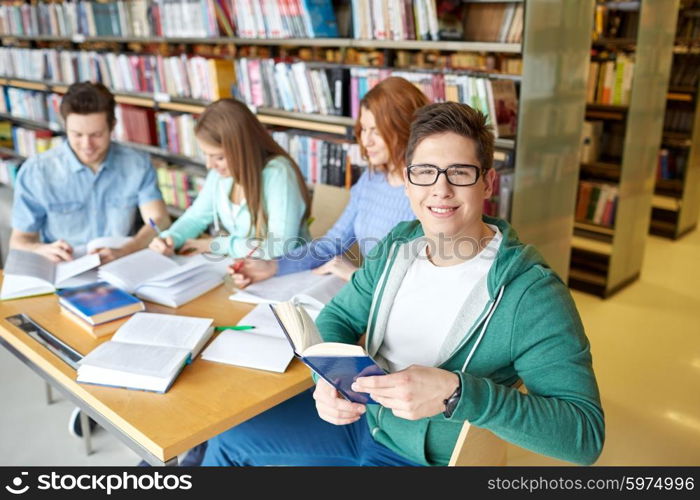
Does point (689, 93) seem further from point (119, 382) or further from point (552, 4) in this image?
point (119, 382)

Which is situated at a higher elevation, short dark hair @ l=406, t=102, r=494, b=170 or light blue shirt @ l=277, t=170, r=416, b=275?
short dark hair @ l=406, t=102, r=494, b=170

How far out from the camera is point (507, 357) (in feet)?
4.07

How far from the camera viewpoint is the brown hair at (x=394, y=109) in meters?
2.13

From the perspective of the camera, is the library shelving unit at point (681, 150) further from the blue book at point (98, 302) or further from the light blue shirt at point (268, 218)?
the blue book at point (98, 302)

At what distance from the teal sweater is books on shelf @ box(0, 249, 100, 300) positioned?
0.92m

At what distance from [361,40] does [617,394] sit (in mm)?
2054

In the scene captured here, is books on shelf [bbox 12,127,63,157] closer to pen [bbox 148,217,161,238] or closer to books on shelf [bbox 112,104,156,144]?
books on shelf [bbox 112,104,156,144]

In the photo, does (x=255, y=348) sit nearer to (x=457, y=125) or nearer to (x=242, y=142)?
(x=457, y=125)

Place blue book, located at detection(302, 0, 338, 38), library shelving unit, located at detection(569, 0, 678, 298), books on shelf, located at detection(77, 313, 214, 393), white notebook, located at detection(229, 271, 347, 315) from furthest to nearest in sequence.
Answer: library shelving unit, located at detection(569, 0, 678, 298) → blue book, located at detection(302, 0, 338, 38) → white notebook, located at detection(229, 271, 347, 315) → books on shelf, located at detection(77, 313, 214, 393)

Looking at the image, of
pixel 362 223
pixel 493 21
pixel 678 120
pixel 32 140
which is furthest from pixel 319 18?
pixel 32 140

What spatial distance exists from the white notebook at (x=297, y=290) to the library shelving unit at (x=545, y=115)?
1.27 metres

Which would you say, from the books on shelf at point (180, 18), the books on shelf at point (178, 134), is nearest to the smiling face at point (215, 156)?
the books on shelf at point (180, 18)

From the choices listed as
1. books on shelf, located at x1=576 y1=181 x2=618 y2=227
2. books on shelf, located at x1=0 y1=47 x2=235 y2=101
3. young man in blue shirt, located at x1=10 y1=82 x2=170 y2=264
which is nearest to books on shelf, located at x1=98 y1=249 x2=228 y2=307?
young man in blue shirt, located at x1=10 y1=82 x2=170 y2=264

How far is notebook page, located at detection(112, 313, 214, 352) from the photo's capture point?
156cm
